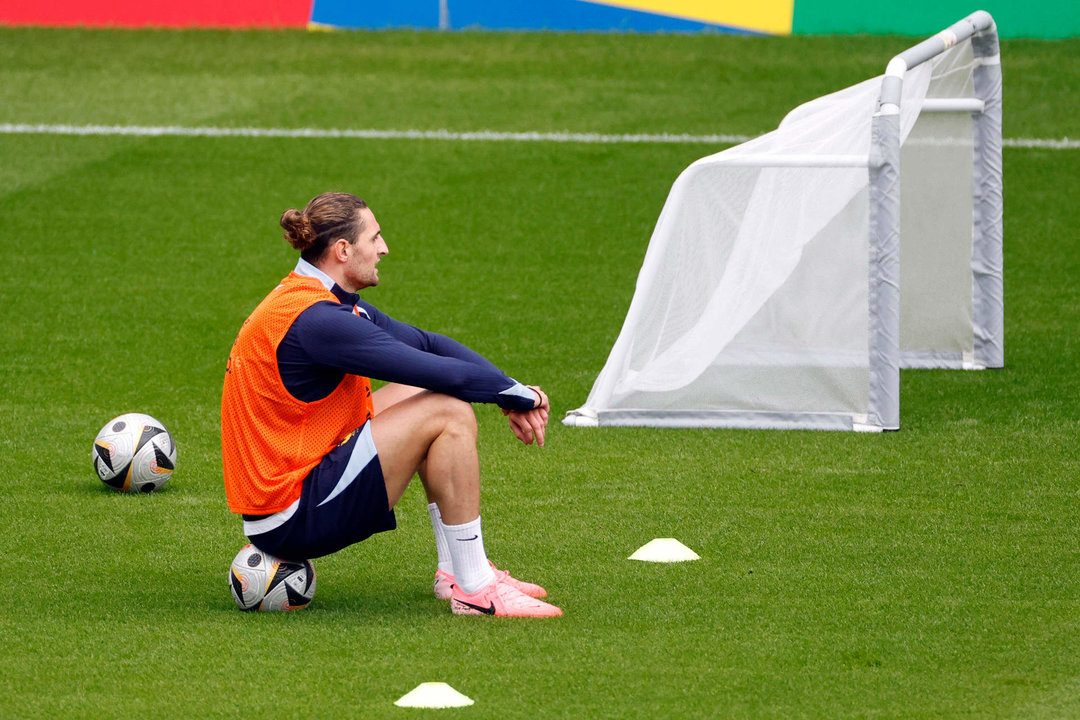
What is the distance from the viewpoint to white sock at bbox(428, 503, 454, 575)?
214 inches

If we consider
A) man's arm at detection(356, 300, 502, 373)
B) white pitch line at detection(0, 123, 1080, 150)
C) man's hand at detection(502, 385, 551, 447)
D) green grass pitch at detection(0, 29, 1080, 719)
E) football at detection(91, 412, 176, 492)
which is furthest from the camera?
white pitch line at detection(0, 123, 1080, 150)

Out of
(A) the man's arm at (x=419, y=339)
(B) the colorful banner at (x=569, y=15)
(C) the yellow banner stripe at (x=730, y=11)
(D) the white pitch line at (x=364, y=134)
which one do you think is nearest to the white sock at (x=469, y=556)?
(A) the man's arm at (x=419, y=339)

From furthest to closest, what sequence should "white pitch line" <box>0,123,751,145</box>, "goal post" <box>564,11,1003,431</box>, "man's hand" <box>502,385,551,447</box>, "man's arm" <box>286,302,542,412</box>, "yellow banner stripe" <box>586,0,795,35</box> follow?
"yellow banner stripe" <box>586,0,795,35</box> → "white pitch line" <box>0,123,751,145</box> → "goal post" <box>564,11,1003,431</box> → "man's hand" <box>502,385,551,447</box> → "man's arm" <box>286,302,542,412</box>

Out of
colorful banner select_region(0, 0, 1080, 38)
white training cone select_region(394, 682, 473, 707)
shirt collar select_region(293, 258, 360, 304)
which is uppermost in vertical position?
colorful banner select_region(0, 0, 1080, 38)

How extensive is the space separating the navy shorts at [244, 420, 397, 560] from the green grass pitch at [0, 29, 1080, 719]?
0.90ft

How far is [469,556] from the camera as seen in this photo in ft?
17.1

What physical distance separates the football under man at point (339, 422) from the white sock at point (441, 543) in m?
0.10

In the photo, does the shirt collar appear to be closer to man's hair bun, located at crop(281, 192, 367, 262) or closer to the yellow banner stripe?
man's hair bun, located at crop(281, 192, 367, 262)

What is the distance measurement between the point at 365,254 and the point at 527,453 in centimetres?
268

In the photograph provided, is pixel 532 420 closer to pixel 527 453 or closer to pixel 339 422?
pixel 339 422

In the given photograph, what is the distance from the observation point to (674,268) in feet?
26.5

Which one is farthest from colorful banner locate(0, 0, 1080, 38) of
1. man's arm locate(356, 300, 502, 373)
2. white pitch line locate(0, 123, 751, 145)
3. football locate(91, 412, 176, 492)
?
man's arm locate(356, 300, 502, 373)

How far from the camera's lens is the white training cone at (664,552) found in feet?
19.5

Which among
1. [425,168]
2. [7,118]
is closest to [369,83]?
[425,168]
